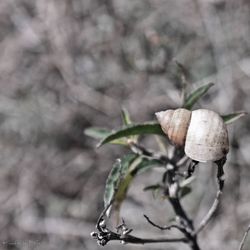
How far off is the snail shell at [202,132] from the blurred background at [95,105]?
9.20ft

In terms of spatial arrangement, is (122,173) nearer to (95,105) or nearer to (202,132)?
(202,132)

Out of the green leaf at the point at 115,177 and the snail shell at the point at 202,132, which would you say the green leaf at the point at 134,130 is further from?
the snail shell at the point at 202,132

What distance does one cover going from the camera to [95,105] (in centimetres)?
487

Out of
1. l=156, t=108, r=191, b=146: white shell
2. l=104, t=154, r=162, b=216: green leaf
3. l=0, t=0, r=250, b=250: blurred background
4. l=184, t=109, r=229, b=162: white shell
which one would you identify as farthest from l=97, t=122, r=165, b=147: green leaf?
l=0, t=0, r=250, b=250: blurred background

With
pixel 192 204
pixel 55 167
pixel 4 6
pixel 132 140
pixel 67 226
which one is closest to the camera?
pixel 132 140

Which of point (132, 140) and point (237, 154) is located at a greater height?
point (132, 140)

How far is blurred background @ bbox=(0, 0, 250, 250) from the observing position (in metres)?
4.47

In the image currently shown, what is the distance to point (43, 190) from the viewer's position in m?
4.93

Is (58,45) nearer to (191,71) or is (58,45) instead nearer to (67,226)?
(191,71)

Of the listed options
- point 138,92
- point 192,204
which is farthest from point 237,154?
point 138,92

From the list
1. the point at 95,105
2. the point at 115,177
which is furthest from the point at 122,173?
the point at 95,105

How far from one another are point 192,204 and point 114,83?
55.3 inches

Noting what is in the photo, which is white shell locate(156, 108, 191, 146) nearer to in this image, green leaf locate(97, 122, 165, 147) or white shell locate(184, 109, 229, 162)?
white shell locate(184, 109, 229, 162)

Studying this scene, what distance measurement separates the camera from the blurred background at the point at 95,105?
14.7 feet
